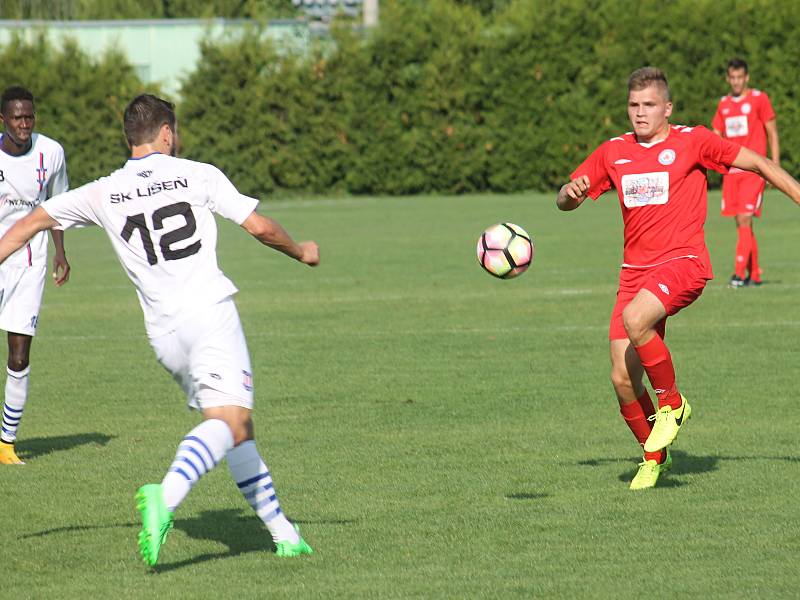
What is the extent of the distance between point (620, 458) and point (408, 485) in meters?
1.37

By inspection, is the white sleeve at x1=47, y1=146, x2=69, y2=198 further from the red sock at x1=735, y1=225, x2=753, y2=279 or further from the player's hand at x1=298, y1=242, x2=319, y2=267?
the red sock at x1=735, y1=225, x2=753, y2=279

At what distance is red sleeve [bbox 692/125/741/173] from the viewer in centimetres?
702

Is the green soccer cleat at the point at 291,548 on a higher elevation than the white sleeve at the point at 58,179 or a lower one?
lower

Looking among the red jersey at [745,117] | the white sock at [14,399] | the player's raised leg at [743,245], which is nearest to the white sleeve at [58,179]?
the white sock at [14,399]

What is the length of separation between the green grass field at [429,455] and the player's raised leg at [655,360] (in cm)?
32

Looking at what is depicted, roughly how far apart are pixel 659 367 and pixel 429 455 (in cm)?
158

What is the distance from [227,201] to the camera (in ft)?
18.0

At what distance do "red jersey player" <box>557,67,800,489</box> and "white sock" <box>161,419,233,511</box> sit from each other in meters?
2.43

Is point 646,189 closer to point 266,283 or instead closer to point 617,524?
point 617,524

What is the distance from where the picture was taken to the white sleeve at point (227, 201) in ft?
18.0

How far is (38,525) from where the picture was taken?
6.40 meters

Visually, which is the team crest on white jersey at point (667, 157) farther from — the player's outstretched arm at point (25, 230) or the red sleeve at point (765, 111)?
the red sleeve at point (765, 111)

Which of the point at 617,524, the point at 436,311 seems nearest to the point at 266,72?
the point at 436,311

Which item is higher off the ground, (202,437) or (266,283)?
(202,437)
